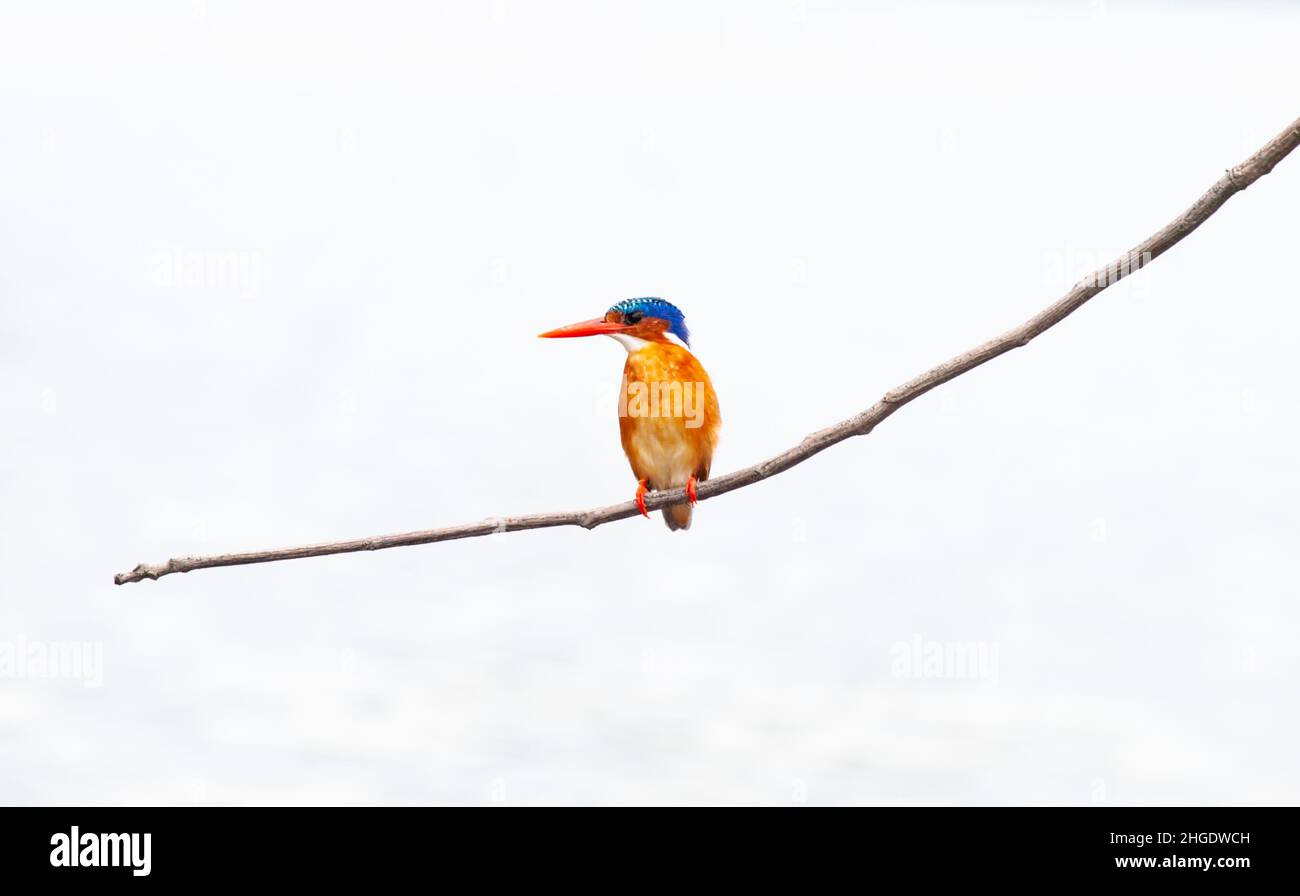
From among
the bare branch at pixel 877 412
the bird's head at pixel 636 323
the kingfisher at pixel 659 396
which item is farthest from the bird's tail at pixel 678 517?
the bare branch at pixel 877 412

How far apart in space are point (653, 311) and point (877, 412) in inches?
73.0

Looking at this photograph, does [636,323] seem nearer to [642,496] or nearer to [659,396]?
[659,396]

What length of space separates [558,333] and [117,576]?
6.67 ft

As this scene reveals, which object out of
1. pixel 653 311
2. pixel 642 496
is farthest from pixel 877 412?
pixel 653 311

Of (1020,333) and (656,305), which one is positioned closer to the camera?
(1020,333)

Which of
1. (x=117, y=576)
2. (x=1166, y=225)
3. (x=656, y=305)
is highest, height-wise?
(x=656, y=305)

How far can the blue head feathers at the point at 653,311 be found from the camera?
4918mm

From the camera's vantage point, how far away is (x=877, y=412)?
10.8 ft

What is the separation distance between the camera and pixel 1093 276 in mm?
2947

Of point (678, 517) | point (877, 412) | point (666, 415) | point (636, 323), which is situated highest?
point (636, 323)

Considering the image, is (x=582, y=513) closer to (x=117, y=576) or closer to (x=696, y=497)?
(x=696, y=497)

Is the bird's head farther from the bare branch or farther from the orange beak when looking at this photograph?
the bare branch

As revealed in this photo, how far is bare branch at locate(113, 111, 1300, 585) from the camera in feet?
9.32

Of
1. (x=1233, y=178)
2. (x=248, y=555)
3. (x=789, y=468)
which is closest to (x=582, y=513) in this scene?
(x=789, y=468)
